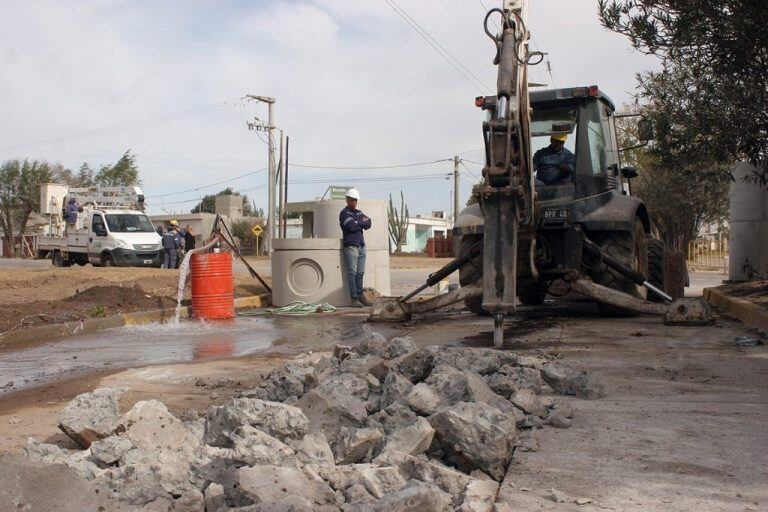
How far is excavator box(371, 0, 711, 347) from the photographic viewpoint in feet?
25.1

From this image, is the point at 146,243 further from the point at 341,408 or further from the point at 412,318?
the point at 341,408

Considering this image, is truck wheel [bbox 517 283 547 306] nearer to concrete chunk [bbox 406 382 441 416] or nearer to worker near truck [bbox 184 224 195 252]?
concrete chunk [bbox 406 382 441 416]

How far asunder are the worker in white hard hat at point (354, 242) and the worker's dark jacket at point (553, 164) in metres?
4.09

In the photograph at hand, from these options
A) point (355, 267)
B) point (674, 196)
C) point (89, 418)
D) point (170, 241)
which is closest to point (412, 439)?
point (89, 418)

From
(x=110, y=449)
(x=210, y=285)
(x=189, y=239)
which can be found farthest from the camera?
(x=189, y=239)

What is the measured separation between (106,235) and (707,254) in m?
24.0

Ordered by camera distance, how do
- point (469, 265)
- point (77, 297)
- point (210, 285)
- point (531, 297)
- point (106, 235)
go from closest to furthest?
point (469, 265)
point (210, 285)
point (531, 297)
point (77, 297)
point (106, 235)

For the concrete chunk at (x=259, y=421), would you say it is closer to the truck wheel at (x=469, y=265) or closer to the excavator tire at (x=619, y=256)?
the truck wheel at (x=469, y=265)

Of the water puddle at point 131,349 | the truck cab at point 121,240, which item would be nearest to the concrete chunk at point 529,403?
the water puddle at point 131,349

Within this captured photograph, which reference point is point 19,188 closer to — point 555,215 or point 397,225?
point 397,225

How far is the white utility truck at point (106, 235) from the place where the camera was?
2814cm

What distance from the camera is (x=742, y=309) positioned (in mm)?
10062

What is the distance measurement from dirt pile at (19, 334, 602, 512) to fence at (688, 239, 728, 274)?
1132 inches

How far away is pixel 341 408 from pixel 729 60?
7296mm
